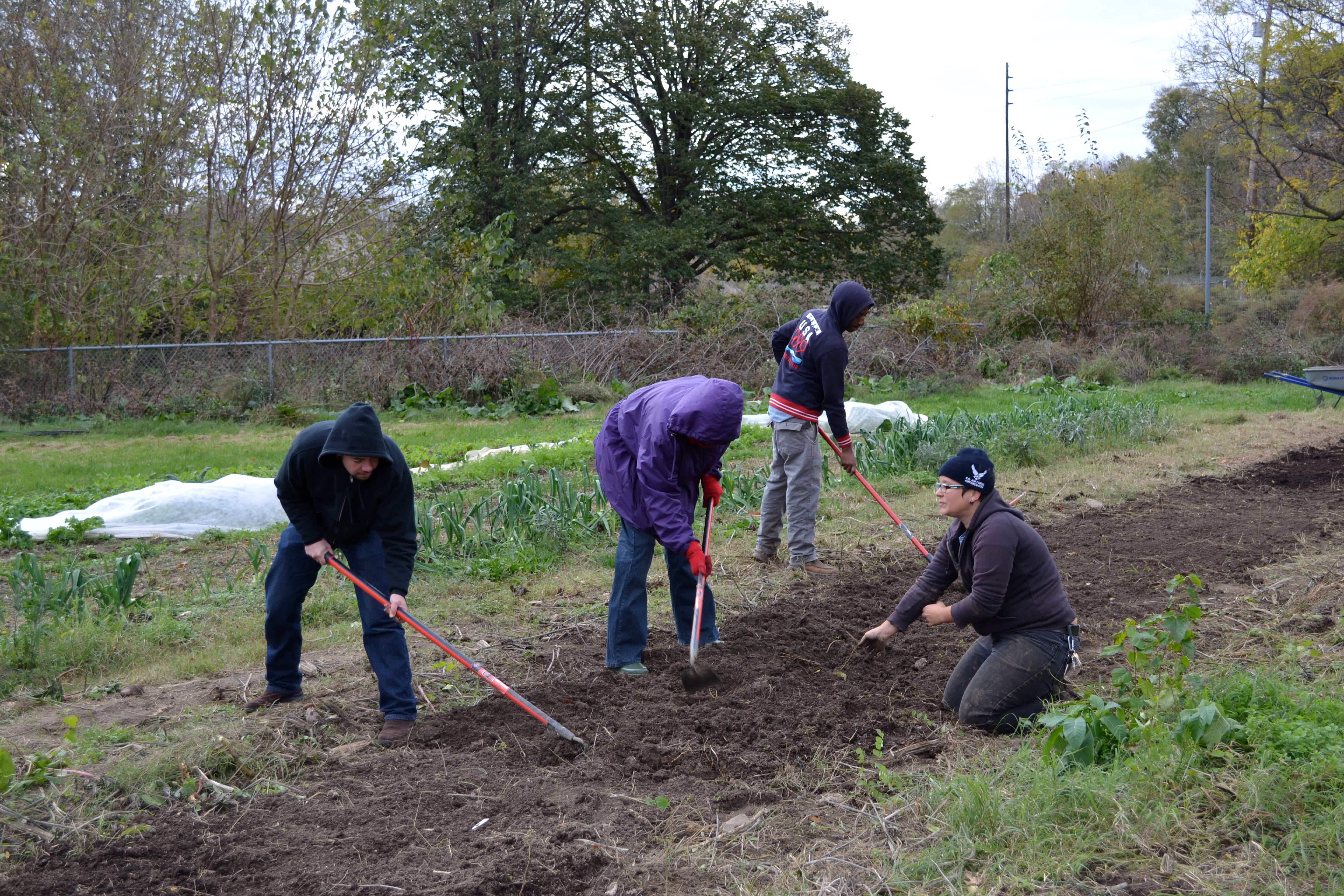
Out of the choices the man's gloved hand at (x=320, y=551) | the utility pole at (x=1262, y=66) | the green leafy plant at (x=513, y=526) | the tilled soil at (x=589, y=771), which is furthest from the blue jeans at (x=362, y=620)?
the utility pole at (x=1262, y=66)

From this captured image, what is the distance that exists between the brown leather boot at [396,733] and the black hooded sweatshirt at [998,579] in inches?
80.5

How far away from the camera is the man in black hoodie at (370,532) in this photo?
13.1 feet

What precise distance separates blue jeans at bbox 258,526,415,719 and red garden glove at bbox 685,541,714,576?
1.25m

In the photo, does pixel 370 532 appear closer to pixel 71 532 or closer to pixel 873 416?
pixel 71 532

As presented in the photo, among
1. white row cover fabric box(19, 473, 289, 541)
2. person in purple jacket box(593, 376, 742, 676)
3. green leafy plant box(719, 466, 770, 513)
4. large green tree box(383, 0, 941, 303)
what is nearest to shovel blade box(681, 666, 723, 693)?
person in purple jacket box(593, 376, 742, 676)

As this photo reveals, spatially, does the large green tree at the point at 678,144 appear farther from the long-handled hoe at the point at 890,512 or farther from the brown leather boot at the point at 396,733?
the brown leather boot at the point at 396,733

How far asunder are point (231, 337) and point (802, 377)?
42.1 feet

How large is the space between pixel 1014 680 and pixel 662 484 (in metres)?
1.68

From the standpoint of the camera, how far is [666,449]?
4.40m

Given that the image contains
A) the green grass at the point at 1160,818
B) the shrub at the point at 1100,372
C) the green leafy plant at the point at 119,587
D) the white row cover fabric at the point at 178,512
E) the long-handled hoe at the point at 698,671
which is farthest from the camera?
the shrub at the point at 1100,372

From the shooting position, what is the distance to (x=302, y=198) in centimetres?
1584

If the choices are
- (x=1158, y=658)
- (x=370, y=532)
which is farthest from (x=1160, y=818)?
(x=370, y=532)

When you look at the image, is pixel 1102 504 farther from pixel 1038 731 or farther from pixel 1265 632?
pixel 1038 731

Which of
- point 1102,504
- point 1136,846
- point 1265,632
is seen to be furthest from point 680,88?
point 1136,846
